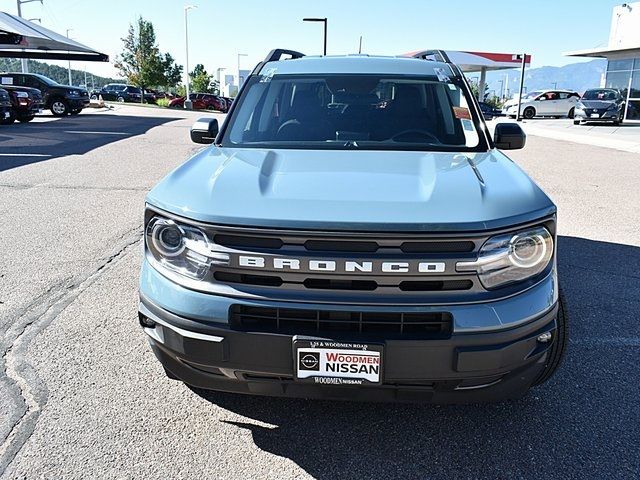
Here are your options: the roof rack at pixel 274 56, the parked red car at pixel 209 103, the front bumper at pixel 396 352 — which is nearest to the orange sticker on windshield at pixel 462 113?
the roof rack at pixel 274 56

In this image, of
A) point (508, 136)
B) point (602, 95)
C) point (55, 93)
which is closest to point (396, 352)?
point (508, 136)

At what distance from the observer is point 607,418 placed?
285 centimetres

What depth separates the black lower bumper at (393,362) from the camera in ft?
7.16

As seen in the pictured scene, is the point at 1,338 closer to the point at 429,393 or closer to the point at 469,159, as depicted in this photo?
the point at 429,393

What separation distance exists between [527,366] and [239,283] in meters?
1.23

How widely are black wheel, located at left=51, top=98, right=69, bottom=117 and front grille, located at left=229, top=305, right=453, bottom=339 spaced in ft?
84.4

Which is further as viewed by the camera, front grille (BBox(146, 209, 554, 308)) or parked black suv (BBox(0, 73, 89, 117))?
parked black suv (BBox(0, 73, 89, 117))

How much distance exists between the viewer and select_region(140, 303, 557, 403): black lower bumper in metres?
2.18

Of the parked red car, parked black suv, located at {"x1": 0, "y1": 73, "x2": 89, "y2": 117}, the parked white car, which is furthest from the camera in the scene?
the parked red car

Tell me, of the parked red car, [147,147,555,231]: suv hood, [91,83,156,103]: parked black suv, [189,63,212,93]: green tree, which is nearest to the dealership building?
the parked red car

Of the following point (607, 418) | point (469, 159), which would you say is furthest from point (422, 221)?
point (607, 418)

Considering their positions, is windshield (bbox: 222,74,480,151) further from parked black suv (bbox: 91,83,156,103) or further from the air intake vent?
parked black suv (bbox: 91,83,156,103)

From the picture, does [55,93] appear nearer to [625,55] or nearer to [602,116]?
[602,116]

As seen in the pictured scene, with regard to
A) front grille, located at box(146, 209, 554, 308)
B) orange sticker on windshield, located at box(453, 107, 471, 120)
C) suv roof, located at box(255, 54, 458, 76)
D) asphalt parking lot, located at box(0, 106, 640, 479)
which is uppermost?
suv roof, located at box(255, 54, 458, 76)
